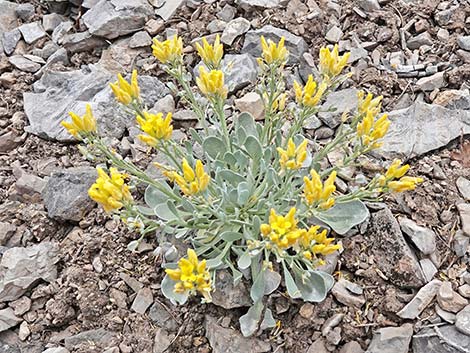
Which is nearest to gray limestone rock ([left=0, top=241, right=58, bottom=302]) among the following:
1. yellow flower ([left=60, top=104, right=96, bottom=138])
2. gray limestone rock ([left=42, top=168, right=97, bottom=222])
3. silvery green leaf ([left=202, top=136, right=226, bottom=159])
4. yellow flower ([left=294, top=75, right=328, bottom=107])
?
gray limestone rock ([left=42, top=168, right=97, bottom=222])

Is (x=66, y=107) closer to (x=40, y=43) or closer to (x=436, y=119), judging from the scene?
(x=40, y=43)

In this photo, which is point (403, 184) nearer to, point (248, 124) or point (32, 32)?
point (248, 124)

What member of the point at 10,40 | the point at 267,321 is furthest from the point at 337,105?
the point at 10,40

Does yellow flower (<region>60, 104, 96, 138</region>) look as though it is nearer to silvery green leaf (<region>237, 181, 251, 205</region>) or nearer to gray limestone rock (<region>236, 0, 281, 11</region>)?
silvery green leaf (<region>237, 181, 251, 205</region>)

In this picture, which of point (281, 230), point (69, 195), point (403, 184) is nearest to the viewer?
point (281, 230)

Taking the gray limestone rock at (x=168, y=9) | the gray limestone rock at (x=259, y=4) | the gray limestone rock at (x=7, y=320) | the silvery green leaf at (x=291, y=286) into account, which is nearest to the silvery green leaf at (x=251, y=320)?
the silvery green leaf at (x=291, y=286)

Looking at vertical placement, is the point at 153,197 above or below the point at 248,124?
below

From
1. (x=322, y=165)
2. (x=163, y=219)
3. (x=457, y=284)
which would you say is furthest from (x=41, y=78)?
(x=457, y=284)
